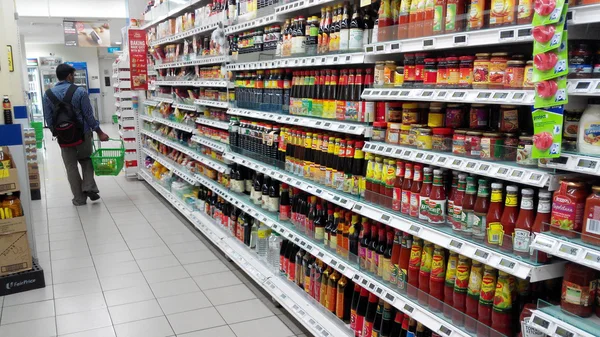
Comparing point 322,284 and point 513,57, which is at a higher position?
point 513,57

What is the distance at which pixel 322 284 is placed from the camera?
11.3ft

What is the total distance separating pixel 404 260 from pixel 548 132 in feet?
3.73

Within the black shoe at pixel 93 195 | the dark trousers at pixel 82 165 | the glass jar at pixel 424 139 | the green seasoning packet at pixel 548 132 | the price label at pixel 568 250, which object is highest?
the green seasoning packet at pixel 548 132

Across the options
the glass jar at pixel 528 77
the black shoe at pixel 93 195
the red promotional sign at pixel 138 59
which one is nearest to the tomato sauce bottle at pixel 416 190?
the glass jar at pixel 528 77

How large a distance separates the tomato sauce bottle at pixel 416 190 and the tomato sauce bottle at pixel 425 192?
32mm

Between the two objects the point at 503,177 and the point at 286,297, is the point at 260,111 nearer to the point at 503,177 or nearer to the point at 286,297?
the point at 286,297

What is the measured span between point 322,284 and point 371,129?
121cm

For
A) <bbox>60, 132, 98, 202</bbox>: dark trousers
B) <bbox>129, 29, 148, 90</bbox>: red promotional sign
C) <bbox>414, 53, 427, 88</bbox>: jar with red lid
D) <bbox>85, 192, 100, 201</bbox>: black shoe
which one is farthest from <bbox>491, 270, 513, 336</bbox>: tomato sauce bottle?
<bbox>129, 29, 148, 90</bbox>: red promotional sign

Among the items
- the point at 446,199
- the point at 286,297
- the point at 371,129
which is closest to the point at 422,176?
the point at 446,199

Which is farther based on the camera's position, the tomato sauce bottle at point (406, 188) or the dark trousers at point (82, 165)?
the dark trousers at point (82, 165)

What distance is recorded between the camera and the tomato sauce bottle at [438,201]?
2420 mm

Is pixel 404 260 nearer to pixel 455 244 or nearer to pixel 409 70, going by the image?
pixel 455 244

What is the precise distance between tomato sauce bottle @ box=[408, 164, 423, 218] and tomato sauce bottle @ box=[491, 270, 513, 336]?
1.83ft

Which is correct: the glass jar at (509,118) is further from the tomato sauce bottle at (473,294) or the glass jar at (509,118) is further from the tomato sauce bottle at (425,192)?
the tomato sauce bottle at (473,294)
